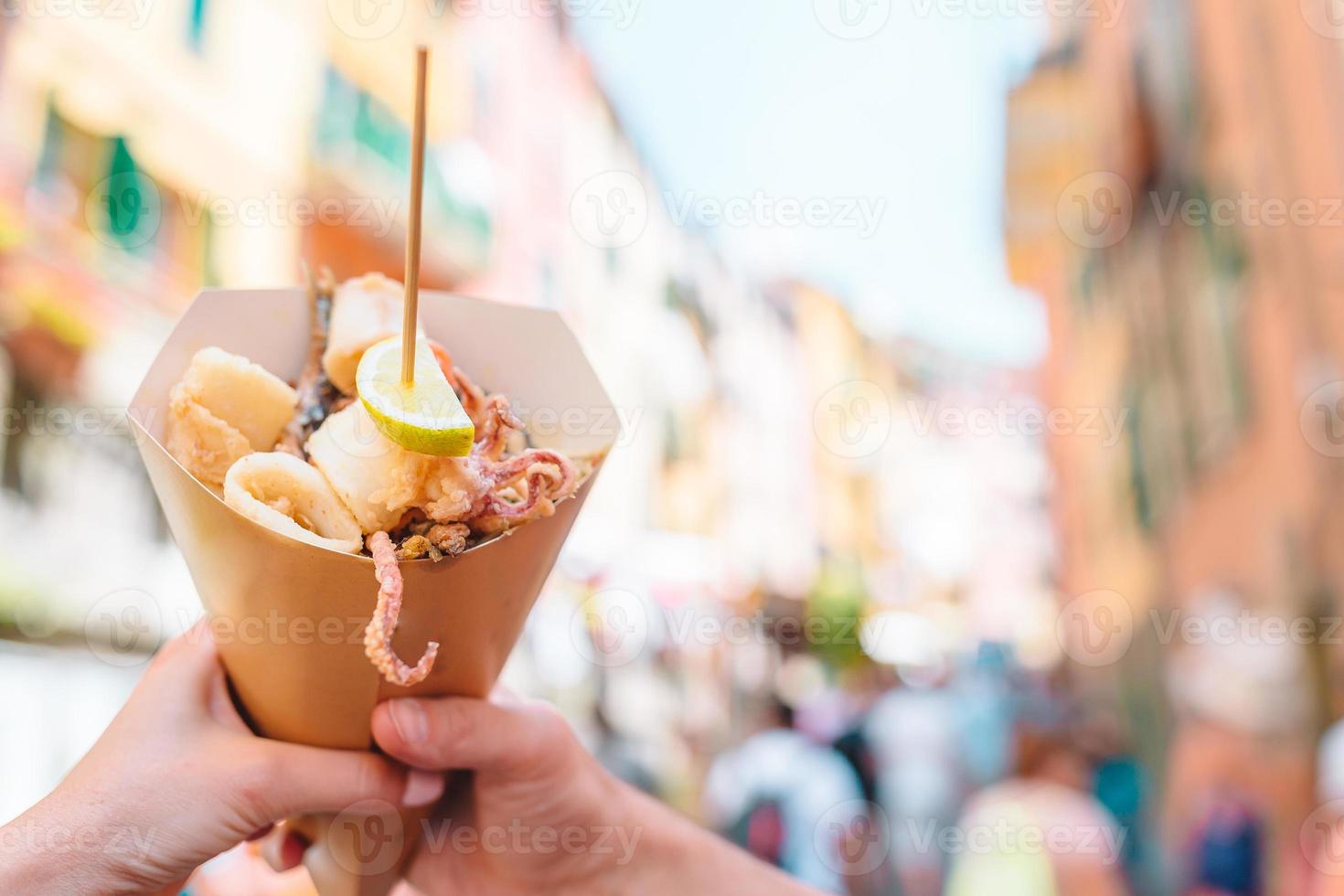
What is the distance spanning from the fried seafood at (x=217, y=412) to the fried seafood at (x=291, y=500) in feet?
0.25

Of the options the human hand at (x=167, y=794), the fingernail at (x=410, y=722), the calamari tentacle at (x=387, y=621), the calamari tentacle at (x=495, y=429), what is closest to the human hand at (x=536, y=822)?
the fingernail at (x=410, y=722)

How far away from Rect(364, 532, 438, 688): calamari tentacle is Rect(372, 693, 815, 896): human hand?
0.96ft

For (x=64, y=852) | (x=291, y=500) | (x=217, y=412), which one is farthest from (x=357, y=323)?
(x=64, y=852)

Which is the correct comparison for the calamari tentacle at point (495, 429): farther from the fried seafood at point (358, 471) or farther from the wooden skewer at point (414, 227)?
the wooden skewer at point (414, 227)

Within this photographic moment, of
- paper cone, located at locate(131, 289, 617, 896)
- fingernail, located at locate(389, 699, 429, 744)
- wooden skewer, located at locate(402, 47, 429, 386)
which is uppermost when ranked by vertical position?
wooden skewer, located at locate(402, 47, 429, 386)

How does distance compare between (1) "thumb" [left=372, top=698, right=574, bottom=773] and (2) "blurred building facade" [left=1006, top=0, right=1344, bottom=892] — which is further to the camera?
(2) "blurred building facade" [left=1006, top=0, right=1344, bottom=892]

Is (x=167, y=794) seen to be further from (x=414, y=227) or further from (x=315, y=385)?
(x=414, y=227)

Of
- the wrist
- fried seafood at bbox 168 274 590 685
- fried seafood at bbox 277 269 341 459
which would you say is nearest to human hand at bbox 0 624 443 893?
the wrist

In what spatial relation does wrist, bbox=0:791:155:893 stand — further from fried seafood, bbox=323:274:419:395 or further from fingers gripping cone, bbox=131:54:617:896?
fried seafood, bbox=323:274:419:395

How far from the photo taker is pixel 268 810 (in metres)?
1.54

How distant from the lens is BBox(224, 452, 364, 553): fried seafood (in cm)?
138

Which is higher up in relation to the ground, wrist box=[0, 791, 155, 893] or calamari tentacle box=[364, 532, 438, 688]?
calamari tentacle box=[364, 532, 438, 688]

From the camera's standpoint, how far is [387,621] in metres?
1.28

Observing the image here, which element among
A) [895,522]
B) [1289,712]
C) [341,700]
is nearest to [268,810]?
[341,700]
